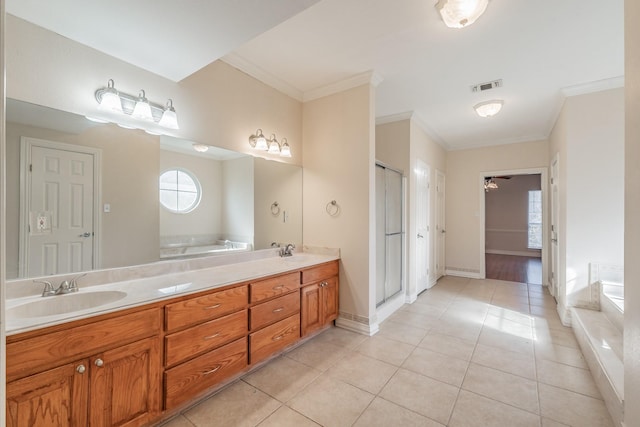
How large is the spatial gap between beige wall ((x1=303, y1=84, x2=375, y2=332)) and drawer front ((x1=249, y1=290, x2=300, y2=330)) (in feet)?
2.46

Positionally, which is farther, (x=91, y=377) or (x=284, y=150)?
(x=284, y=150)

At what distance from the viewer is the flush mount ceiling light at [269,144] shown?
2717mm

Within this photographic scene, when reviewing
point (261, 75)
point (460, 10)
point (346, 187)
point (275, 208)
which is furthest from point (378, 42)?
point (275, 208)

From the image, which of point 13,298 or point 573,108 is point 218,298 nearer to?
point 13,298

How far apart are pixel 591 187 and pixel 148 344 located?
170 inches

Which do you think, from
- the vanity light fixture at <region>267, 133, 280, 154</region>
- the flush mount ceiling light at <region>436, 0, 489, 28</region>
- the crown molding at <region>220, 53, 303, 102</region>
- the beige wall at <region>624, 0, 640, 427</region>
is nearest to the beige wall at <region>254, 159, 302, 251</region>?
the vanity light fixture at <region>267, 133, 280, 154</region>

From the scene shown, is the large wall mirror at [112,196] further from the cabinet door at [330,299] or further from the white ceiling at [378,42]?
the cabinet door at [330,299]

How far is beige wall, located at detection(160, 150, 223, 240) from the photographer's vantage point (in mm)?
2111

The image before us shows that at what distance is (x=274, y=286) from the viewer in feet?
7.19

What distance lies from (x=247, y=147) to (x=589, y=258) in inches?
154

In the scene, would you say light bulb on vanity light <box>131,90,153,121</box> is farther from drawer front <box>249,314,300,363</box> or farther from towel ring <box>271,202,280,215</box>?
drawer front <box>249,314,300,363</box>

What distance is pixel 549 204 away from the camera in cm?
454

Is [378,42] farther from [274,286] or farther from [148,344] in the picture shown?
[148,344]

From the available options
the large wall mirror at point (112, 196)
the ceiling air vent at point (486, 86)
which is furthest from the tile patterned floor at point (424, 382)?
the ceiling air vent at point (486, 86)
